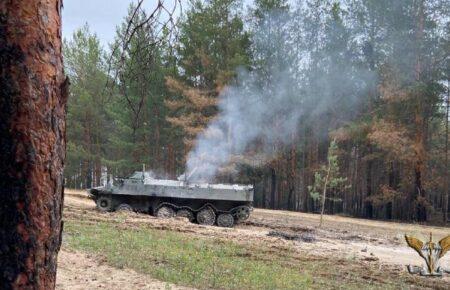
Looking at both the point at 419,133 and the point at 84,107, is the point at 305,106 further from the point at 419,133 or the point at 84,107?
the point at 84,107

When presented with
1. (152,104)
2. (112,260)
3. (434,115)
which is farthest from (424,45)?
(112,260)

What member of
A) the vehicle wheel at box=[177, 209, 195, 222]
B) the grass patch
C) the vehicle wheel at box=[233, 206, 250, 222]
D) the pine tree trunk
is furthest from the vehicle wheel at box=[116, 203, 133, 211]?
the pine tree trunk

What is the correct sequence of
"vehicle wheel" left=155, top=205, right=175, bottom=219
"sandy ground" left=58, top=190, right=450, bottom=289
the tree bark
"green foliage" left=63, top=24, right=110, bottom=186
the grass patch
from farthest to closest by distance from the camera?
"green foliage" left=63, top=24, right=110, bottom=186 → "vehicle wheel" left=155, top=205, right=175, bottom=219 → "sandy ground" left=58, top=190, right=450, bottom=289 → the grass patch → the tree bark

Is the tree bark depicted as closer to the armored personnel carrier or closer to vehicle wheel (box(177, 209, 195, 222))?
the armored personnel carrier

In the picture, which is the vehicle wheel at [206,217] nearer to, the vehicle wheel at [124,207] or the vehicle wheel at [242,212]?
the vehicle wheel at [242,212]

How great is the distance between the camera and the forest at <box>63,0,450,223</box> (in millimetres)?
27750

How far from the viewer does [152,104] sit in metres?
38.3

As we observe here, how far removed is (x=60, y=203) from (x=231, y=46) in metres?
31.9

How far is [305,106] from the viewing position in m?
35.2

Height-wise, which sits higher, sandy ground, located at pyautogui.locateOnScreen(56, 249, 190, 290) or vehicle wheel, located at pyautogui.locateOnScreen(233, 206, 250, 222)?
vehicle wheel, located at pyautogui.locateOnScreen(233, 206, 250, 222)

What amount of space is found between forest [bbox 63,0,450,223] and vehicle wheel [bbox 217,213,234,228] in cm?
898

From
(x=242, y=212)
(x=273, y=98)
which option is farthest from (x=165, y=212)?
(x=273, y=98)

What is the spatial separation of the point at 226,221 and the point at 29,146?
1694 centimetres

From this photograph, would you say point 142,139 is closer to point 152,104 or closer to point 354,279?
point 152,104
